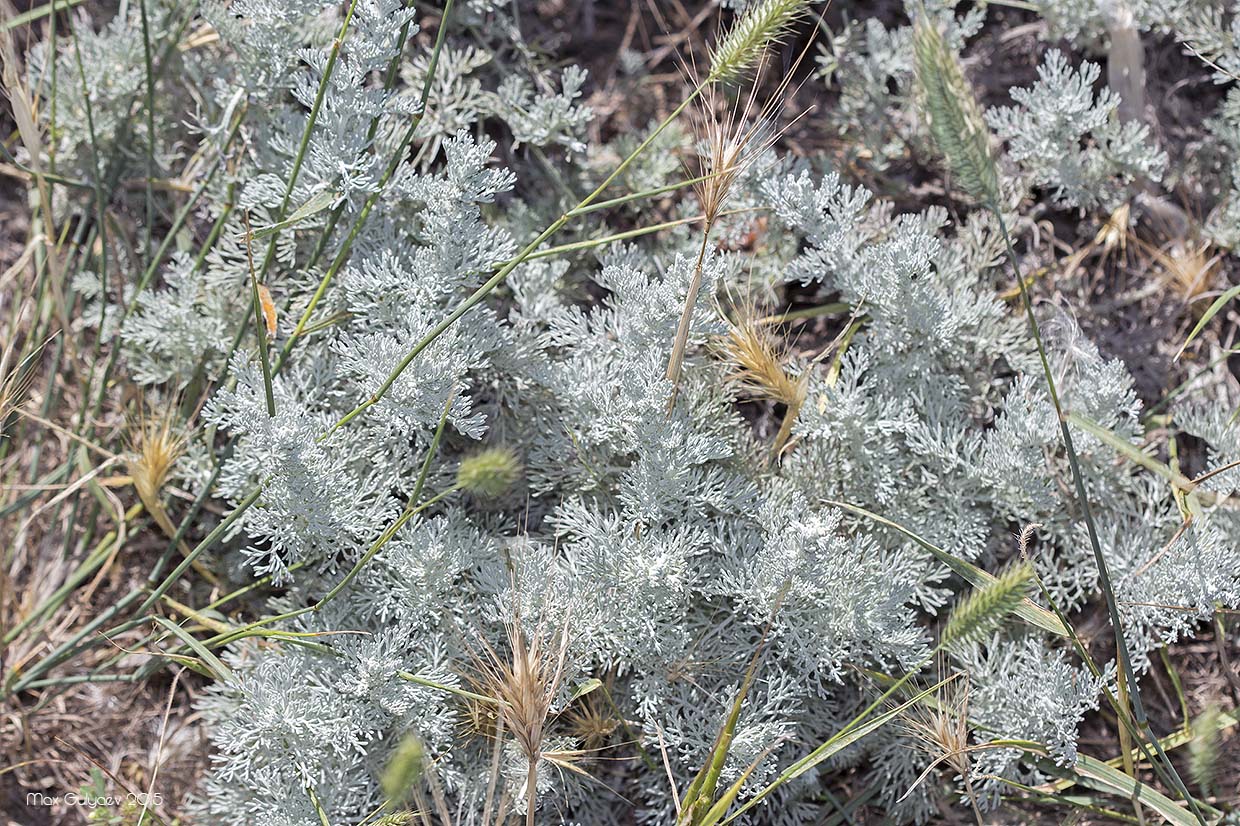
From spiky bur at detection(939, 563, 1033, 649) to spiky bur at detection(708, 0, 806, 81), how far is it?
0.88 meters

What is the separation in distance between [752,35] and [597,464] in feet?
2.65

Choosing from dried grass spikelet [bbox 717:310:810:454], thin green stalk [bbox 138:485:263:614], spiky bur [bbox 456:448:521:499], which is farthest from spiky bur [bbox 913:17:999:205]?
thin green stalk [bbox 138:485:263:614]

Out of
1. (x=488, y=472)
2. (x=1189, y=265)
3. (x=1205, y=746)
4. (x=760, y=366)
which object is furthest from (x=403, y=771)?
(x=1189, y=265)

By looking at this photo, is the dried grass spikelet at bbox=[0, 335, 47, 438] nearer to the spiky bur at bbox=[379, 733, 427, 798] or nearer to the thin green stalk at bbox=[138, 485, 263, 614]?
the thin green stalk at bbox=[138, 485, 263, 614]

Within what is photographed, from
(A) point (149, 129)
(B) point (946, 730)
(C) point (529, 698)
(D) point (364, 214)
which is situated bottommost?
(B) point (946, 730)

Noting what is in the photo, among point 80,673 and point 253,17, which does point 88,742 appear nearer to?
point 80,673

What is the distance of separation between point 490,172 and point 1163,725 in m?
1.76

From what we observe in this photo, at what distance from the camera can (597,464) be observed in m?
1.92

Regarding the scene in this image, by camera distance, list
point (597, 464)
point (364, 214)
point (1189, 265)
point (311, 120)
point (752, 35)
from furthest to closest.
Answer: point (1189, 265), point (597, 464), point (364, 214), point (311, 120), point (752, 35)

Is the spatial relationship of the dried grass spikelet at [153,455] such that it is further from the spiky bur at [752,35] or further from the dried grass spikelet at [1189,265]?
Result: the dried grass spikelet at [1189,265]

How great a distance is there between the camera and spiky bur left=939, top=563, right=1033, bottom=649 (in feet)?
4.66

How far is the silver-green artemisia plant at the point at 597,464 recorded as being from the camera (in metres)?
1.78

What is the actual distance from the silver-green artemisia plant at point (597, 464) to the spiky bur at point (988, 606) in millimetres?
290

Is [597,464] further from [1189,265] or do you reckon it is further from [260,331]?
[1189,265]
